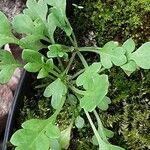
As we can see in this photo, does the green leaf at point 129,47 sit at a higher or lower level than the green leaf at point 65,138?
higher

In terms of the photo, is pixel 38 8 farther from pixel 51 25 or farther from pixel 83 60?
pixel 83 60

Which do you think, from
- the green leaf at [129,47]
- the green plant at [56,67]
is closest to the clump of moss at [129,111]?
the green plant at [56,67]

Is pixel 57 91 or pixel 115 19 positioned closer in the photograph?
pixel 57 91

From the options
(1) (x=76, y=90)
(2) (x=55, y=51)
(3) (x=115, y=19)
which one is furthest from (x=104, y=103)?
(3) (x=115, y=19)

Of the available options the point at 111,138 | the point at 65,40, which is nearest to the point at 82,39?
the point at 65,40

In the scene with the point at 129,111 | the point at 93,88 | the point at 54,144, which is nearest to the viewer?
the point at 93,88

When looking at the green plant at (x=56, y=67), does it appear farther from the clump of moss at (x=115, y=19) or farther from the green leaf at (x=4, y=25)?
the clump of moss at (x=115, y=19)

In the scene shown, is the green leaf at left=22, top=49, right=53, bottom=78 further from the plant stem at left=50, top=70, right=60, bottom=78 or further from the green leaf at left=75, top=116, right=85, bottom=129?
the green leaf at left=75, top=116, right=85, bottom=129
